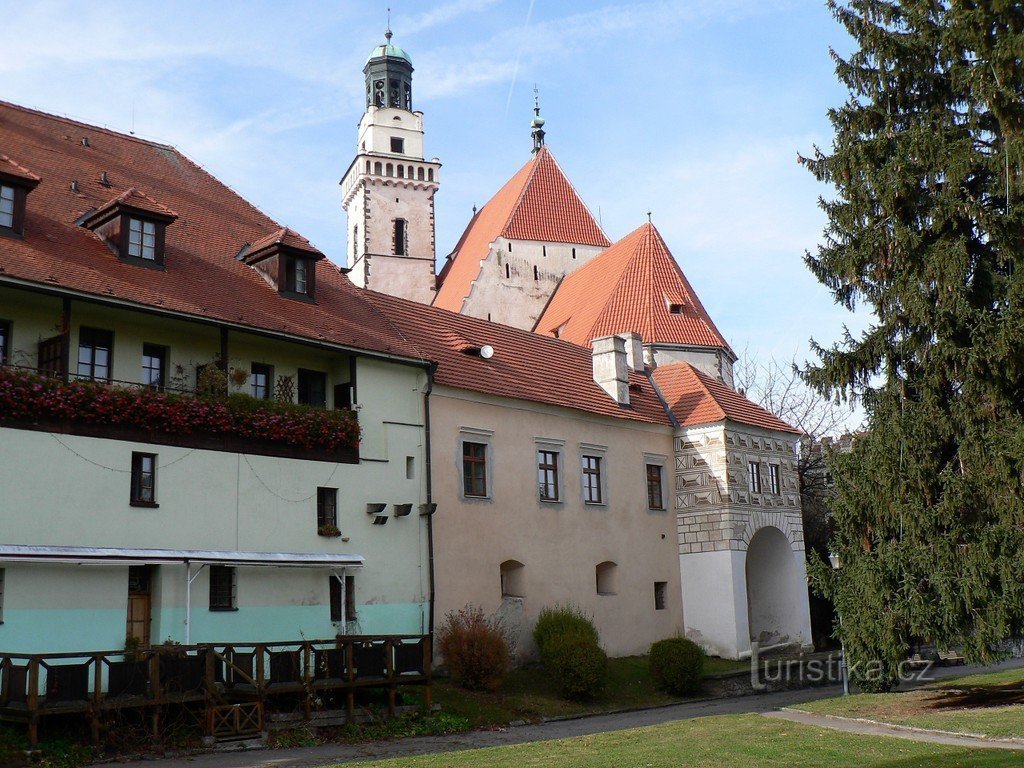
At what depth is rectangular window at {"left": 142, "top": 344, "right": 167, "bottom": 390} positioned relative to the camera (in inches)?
769

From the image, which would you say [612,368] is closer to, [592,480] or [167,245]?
[592,480]

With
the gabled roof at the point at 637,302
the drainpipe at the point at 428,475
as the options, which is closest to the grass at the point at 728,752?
the drainpipe at the point at 428,475

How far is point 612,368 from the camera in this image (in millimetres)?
29250

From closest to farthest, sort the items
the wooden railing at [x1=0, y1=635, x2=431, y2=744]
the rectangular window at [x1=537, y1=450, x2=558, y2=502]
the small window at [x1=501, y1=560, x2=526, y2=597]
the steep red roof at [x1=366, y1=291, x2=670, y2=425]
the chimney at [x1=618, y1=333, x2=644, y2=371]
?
the wooden railing at [x1=0, y1=635, x2=431, y2=744] < the small window at [x1=501, y1=560, x2=526, y2=597] < the steep red roof at [x1=366, y1=291, x2=670, y2=425] < the rectangular window at [x1=537, y1=450, x2=558, y2=502] < the chimney at [x1=618, y1=333, x2=644, y2=371]

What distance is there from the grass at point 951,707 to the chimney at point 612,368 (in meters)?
10.1

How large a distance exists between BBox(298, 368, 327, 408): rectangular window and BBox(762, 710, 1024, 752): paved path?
34.3ft

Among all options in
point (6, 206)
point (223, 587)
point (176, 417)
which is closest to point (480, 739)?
point (223, 587)

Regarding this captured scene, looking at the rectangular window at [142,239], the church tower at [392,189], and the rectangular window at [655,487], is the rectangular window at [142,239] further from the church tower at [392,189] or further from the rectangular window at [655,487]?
the church tower at [392,189]

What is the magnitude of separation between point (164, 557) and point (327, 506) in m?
4.14

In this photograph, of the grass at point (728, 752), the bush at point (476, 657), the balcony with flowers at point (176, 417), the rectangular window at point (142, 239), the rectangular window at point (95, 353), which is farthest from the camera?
the bush at point (476, 657)

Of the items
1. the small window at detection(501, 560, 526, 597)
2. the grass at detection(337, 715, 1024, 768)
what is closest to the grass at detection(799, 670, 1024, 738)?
the grass at detection(337, 715, 1024, 768)

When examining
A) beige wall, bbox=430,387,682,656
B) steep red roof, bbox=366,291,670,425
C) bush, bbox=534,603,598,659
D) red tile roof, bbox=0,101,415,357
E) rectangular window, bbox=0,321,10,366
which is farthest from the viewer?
steep red roof, bbox=366,291,670,425

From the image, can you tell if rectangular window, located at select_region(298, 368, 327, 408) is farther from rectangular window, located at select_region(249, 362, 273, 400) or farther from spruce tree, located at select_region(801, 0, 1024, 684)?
spruce tree, located at select_region(801, 0, 1024, 684)

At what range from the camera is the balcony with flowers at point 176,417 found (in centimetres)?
1675
